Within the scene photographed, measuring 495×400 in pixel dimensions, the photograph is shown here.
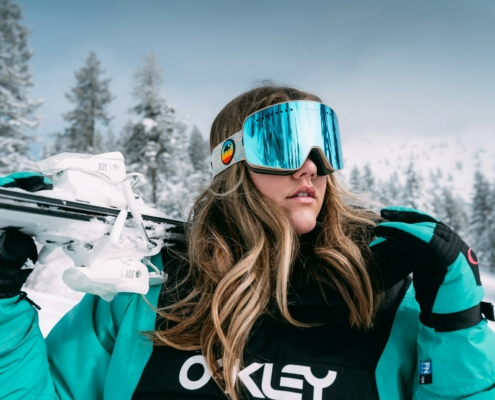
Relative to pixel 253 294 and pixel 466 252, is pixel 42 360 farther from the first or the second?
pixel 466 252

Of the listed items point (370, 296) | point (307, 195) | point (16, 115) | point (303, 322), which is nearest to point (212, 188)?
point (307, 195)

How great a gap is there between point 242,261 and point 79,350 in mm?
1021

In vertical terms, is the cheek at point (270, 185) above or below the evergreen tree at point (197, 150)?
below

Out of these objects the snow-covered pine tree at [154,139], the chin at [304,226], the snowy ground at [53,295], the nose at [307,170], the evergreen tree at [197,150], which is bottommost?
the snowy ground at [53,295]

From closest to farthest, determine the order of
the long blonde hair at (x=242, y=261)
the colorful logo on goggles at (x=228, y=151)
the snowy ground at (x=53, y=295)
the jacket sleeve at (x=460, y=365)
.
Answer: the jacket sleeve at (x=460, y=365), the long blonde hair at (x=242, y=261), the colorful logo on goggles at (x=228, y=151), the snowy ground at (x=53, y=295)

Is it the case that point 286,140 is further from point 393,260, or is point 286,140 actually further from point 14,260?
point 14,260

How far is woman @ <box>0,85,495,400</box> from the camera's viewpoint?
4.50ft

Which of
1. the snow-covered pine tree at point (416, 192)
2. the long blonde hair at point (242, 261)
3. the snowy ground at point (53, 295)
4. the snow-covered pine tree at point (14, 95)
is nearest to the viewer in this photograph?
the long blonde hair at point (242, 261)

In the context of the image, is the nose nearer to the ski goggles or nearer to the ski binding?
the ski goggles

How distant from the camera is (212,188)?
2.11 metres

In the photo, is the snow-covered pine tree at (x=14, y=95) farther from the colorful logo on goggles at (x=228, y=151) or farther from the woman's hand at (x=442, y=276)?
the woman's hand at (x=442, y=276)

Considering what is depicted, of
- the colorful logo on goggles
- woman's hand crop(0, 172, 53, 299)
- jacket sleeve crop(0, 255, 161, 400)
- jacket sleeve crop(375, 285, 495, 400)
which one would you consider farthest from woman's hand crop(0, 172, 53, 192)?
jacket sleeve crop(375, 285, 495, 400)

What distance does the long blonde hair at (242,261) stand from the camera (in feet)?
5.11

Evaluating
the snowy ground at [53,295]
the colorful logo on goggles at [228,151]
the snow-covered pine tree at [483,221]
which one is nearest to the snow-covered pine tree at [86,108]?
the snowy ground at [53,295]
